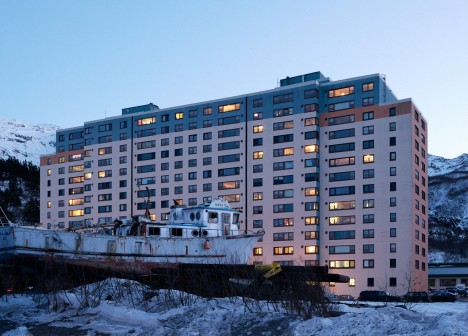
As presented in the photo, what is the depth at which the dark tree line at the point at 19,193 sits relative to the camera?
520ft

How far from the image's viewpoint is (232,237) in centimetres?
5819

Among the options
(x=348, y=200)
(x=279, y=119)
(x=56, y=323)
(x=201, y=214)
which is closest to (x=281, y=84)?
(x=279, y=119)

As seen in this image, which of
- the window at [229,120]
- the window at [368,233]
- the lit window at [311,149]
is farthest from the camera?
the window at [229,120]

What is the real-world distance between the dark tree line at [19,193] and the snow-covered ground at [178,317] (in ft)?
394

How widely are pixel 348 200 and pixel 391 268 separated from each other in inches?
516

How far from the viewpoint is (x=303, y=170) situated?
10269 cm

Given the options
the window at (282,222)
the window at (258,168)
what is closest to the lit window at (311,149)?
the window at (258,168)

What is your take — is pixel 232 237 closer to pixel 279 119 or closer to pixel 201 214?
pixel 201 214

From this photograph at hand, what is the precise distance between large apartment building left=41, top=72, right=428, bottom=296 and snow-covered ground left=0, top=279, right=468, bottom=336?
63.0 meters

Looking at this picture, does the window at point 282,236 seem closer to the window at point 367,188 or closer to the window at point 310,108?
the window at point 367,188

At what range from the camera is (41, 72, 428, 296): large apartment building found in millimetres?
95562

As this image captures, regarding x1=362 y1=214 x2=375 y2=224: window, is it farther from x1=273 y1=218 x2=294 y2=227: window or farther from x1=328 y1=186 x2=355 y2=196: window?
x1=273 y1=218 x2=294 y2=227: window

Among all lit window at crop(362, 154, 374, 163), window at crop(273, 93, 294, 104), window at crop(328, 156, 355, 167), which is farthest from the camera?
window at crop(273, 93, 294, 104)


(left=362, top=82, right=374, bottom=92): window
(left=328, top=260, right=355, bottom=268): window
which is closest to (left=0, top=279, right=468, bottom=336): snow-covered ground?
(left=328, top=260, right=355, bottom=268): window
